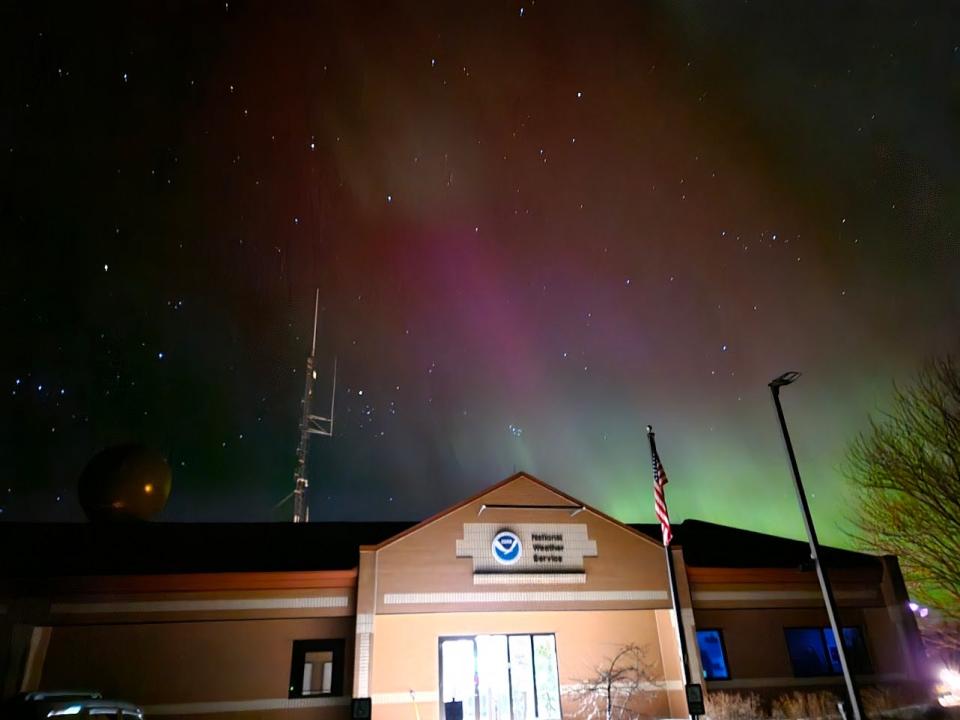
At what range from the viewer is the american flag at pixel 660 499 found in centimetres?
1853

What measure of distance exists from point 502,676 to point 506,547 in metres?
4.34

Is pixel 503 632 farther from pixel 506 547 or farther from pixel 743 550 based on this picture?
pixel 743 550

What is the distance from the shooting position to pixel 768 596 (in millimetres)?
23422

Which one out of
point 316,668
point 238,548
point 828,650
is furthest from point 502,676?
point 828,650

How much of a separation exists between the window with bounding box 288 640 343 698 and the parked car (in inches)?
324

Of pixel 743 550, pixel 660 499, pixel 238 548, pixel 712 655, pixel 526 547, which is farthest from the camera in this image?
pixel 743 550

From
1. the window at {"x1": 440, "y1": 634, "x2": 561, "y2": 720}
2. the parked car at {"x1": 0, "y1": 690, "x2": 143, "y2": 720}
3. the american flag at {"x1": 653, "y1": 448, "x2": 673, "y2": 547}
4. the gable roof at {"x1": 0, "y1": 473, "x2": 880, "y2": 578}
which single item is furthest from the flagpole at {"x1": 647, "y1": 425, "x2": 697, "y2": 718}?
the parked car at {"x1": 0, "y1": 690, "x2": 143, "y2": 720}

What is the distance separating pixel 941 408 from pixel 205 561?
28792mm

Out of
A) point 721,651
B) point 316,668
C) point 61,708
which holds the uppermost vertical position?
point 721,651

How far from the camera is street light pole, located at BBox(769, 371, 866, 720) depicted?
15617mm

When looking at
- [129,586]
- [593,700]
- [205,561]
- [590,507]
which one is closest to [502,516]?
[590,507]

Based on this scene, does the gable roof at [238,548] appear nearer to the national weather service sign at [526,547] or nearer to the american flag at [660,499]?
the national weather service sign at [526,547]

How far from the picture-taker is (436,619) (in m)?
21.5

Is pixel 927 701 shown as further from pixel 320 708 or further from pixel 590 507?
pixel 320 708
